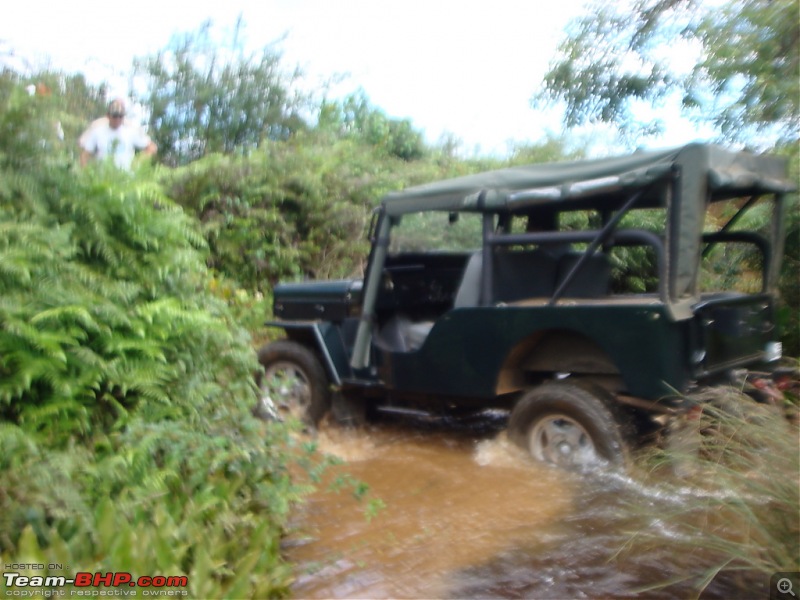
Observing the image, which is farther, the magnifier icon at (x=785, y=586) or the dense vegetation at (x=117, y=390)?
the dense vegetation at (x=117, y=390)

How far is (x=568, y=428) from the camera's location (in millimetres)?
4844

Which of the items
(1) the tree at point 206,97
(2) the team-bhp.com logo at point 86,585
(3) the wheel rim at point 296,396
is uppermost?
(1) the tree at point 206,97

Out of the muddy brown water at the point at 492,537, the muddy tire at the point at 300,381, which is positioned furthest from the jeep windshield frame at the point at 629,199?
the muddy brown water at the point at 492,537

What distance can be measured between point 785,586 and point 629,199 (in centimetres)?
259

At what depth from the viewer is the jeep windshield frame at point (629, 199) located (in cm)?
446

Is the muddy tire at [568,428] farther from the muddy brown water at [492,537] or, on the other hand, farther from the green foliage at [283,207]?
the green foliage at [283,207]

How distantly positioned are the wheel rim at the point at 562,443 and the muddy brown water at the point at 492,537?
0.29 feet

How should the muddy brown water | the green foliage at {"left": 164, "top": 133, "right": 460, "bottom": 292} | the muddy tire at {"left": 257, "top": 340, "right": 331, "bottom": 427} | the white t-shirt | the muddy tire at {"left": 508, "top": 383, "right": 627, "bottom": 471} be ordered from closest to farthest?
1. the muddy brown water
2. the muddy tire at {"left": 508, "top": 383, "right": 627, "bottom": 471}
3. the muddy tire at {"left": 257, "top": 340, "right": 331, "bottom": 427}
4. the white t-shirt
5. the green foliage at {"left": 164, "top": 133, "right": 460, "bottom": 292}

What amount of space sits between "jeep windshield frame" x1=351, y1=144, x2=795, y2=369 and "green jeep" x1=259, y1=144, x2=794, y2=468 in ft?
0.04

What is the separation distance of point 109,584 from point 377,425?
12.7 ft

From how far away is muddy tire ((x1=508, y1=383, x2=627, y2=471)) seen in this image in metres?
4.57

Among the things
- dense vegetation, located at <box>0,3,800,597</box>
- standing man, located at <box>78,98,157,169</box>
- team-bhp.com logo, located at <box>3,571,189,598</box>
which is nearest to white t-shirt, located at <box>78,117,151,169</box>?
standing man, located at <box>78,98,157,169</box>

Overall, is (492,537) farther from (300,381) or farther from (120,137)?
(120,137)

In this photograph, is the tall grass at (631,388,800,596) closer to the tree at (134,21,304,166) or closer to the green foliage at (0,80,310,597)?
the green foliage at (0,80,310,597)
